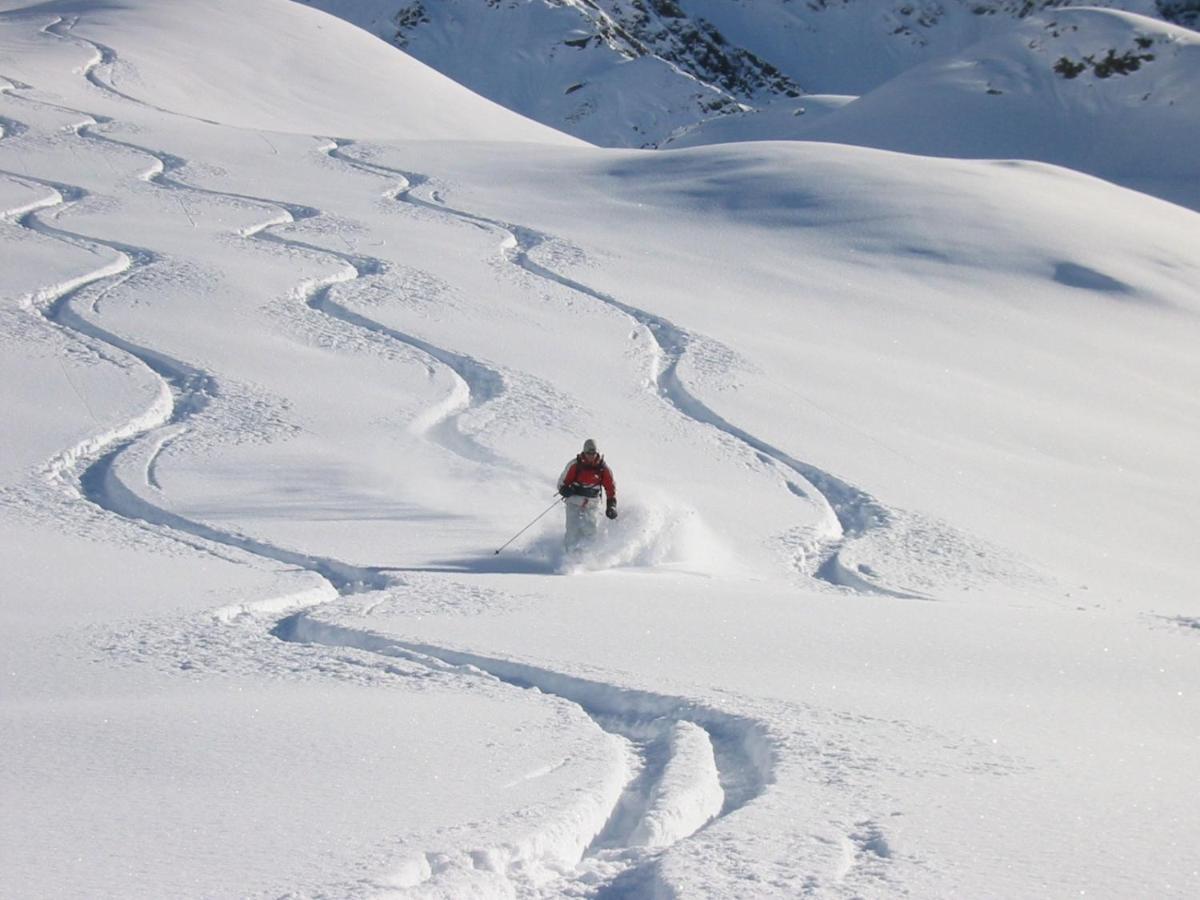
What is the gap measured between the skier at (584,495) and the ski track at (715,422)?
4.59 feet

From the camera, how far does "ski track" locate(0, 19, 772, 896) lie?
191 inches

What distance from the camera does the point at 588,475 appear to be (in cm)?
947

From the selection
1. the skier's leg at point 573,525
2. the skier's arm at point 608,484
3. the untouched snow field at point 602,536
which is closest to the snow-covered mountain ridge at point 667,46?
the untouched snow field at point 602,536

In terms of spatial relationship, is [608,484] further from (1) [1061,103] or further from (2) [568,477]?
(1) [1061,103]

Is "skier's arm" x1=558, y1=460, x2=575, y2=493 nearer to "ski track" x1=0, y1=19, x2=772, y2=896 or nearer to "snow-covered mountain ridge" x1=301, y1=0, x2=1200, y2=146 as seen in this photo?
"ski track" x1=0, y1=19, x2=772, y2=896

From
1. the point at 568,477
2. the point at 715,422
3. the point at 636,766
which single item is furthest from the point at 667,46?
the point at 636,766

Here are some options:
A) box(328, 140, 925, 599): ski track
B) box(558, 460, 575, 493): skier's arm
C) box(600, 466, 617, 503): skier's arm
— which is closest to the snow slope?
box(328, 140, 925, 599): ski track

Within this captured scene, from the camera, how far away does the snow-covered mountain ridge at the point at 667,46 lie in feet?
317

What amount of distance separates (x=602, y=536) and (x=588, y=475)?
1.40 ft

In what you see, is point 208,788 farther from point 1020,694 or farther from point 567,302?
point 567,302

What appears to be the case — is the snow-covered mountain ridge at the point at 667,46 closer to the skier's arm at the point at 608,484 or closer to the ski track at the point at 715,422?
the ski track at the point at 715,422

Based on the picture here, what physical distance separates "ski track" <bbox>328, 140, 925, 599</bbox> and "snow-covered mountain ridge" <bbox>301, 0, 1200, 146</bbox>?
6363 cm

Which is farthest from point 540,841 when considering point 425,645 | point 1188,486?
point 1188,486

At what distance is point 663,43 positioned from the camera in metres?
124
